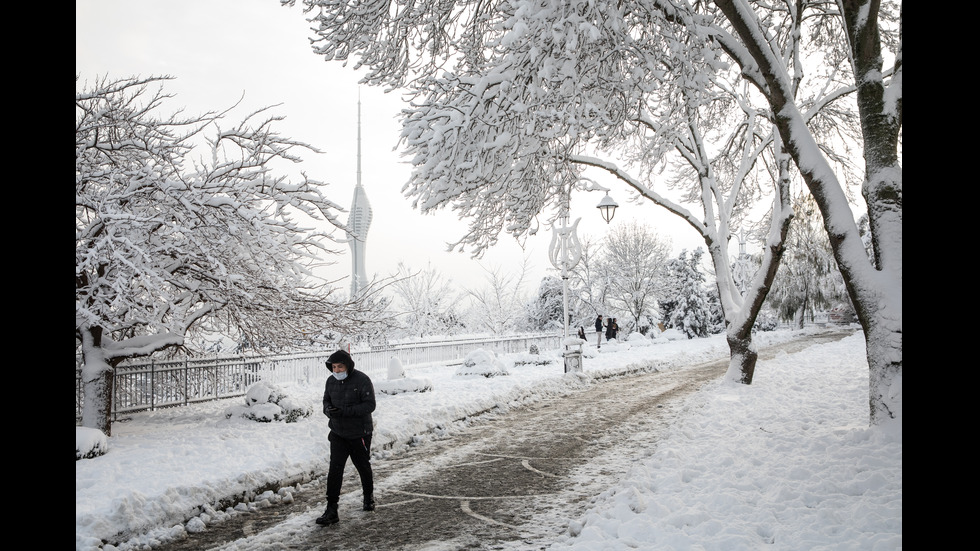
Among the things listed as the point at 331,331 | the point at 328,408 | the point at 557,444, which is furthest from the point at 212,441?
the point at 557,444

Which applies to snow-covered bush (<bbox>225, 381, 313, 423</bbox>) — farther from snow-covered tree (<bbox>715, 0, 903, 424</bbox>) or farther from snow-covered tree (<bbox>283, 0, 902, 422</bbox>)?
snow-covered tree (<bbox>715, 0, 903, 424</bbox>)

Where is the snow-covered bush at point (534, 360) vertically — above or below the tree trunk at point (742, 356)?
below

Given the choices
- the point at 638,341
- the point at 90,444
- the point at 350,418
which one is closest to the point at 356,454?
the point at 350,418

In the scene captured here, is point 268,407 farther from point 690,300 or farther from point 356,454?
point 690,300

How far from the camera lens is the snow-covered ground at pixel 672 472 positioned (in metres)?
4.75

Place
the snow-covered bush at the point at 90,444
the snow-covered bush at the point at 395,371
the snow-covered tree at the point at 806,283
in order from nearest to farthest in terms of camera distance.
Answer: the snow-covered bush at the point at 90,444 → the snow-covered bush at the point at 395,371 → the snow-covered tree at the point at 806,283

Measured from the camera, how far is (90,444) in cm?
820

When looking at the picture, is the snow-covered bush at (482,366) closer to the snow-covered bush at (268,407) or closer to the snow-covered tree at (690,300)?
the snow-covered bush at (268,407)

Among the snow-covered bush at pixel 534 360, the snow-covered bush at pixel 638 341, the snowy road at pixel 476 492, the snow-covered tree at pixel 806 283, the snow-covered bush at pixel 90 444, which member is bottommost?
the snow-covered bush at pixel 638 341

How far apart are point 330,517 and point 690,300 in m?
44.8

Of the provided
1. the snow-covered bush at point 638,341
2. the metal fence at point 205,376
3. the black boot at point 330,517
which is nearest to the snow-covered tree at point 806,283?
the snow-covered bush at point 638,341

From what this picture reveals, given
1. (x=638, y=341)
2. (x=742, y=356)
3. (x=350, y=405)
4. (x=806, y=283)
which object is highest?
(x=806, y=283)
